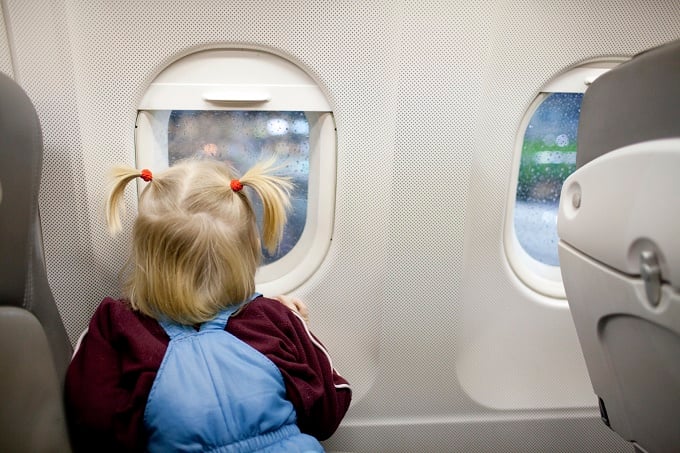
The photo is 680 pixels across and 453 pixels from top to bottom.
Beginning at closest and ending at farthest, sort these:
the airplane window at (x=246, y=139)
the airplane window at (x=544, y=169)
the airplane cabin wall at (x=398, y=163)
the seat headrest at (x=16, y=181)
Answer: the seat headrest at (x=16, y=181) < the airplane cabin wall at (x=398, y=163) < the airplane window at (x=246, y=139) < the airplane window at (x=544, y=169)

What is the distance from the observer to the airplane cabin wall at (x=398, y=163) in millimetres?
1215

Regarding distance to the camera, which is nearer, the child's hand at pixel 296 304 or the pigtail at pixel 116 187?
the pigtail at pixel 116 187

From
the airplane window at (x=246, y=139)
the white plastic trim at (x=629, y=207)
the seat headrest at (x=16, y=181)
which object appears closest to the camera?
the white plastic trim at (x=629, y=207)

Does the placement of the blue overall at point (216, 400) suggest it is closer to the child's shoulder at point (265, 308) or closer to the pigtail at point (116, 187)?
the child's shoulder at point (265, 308)

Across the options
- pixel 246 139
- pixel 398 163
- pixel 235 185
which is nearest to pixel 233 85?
pixel 246 139

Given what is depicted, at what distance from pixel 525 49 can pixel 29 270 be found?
1315mm

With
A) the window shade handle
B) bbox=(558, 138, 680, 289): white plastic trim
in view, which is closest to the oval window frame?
the window shade handle

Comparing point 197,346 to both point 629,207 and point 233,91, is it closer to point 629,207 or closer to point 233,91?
point 233,91

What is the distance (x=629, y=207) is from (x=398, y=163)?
0.69 m

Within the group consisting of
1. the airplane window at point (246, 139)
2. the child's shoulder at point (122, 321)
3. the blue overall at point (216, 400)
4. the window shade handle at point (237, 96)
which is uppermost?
the window shade handle at point (237, 96)

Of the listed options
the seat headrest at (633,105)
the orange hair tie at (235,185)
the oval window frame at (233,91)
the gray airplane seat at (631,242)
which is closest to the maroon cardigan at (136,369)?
the orange hair tie at (235,185)

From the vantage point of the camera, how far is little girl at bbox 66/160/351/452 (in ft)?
3.10

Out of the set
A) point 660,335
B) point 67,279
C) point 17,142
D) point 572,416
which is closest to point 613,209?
point 660,335

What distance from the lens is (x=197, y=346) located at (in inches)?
38.6
